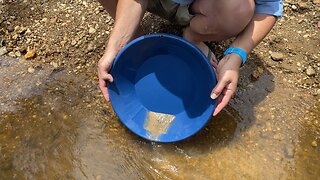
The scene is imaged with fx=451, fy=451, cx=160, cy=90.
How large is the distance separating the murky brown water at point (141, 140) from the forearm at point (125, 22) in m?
0.31

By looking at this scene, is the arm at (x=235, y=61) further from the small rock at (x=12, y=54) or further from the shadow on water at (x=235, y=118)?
the small rock at (x=12, y=54)

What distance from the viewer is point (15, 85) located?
1737 mm

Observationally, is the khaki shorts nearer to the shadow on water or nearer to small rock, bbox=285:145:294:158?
the shadow on water

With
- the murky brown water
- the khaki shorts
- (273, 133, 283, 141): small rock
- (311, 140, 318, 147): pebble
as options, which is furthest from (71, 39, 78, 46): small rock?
(311, 140, 318, 147): pebble

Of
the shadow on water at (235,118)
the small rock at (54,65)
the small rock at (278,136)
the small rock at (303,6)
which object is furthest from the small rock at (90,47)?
the small rock at (303,6)

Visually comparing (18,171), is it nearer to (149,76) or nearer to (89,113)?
(89,113)

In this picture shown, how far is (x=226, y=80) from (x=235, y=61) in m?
0.10

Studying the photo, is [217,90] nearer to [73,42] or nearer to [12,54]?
[73,42]

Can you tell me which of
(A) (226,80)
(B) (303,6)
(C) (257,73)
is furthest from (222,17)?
(B) (303,6)

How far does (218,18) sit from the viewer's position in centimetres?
151

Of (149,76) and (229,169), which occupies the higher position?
(149,76)

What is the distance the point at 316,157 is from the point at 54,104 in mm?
955

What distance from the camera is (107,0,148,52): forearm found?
146 centimetres

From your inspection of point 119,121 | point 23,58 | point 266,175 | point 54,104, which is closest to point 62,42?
point 23,58
